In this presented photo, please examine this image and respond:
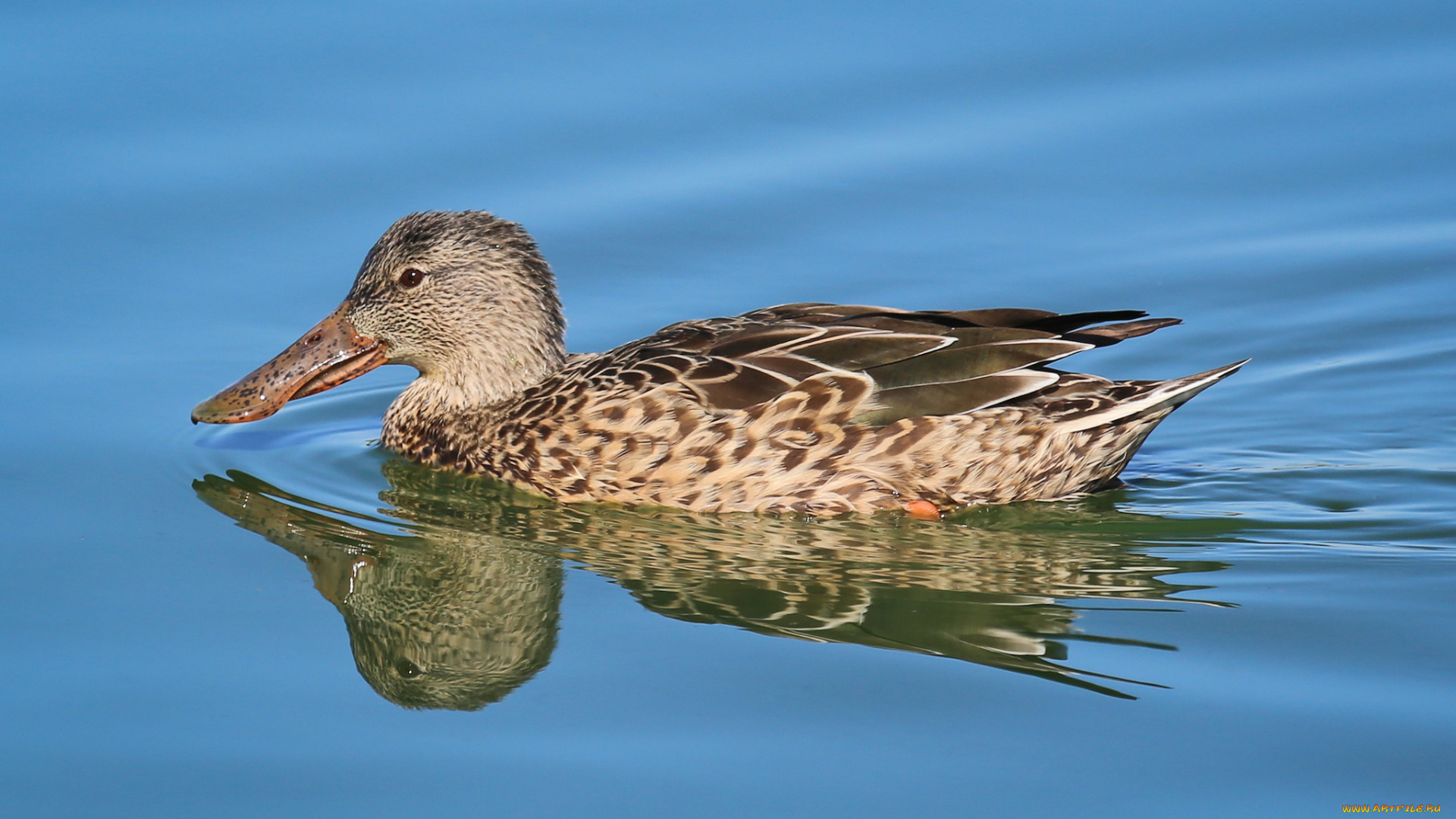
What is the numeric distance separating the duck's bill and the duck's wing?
160cm

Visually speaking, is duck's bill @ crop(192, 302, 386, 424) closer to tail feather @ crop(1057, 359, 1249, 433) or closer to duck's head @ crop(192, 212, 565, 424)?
duck's head @ crop(192, 212, 565, 424)

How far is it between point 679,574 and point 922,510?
4.07ft

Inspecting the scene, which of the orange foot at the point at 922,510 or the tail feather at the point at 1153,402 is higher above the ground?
the tail feather at the point at 1153,402

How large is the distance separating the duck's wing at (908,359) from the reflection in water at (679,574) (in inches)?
21.4

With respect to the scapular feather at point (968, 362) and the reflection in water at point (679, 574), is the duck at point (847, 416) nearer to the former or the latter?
the scapular feather at point (968, 362)

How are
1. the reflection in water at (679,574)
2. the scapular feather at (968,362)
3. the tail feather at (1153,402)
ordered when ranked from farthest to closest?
1. the scapular feather at (968,362)
2. the tail feather at (1153,402)
3. the reflection in water at (679,574)

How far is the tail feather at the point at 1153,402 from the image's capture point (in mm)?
7215

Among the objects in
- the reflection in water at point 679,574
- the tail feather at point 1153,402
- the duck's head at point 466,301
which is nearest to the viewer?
the reflection in water at point 679,574

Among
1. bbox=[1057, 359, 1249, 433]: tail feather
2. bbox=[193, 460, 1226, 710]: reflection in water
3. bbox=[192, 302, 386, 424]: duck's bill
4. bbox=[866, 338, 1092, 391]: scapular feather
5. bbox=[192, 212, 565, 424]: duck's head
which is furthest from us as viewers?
bbox=[192, 212, 565, 424]: duck's head

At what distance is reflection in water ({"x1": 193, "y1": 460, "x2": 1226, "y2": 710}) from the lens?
Result: 6.16 meters

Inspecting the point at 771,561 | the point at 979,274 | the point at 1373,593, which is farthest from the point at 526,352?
the point at 1373,593

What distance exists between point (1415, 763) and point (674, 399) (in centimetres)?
351

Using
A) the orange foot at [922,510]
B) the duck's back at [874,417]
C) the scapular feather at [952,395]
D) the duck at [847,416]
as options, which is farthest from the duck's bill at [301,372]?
the orange foot at [922,510]

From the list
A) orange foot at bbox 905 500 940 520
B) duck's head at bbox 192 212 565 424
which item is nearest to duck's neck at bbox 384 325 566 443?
duck's head at bbox 192 212 565 424
